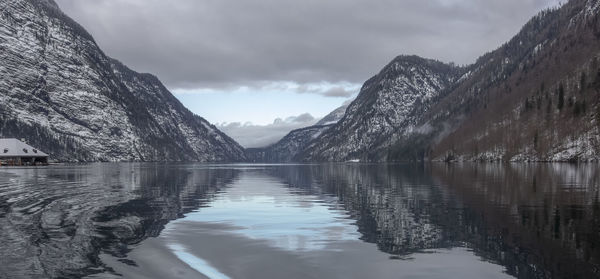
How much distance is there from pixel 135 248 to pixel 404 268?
12070 millimetres

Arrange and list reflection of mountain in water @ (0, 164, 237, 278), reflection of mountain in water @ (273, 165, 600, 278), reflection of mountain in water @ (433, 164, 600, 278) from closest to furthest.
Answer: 1. reflection of mountain in water @ (0, 164, 237, 278)
2. reflection of mountain in water @ (433, 164, 600, 278)
3. reflection of mountain in water @ (273, 165, 600, 278)

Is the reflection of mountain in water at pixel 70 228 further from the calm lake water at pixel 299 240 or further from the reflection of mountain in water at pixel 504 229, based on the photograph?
the reflection of mountain in water at pixel 504 229

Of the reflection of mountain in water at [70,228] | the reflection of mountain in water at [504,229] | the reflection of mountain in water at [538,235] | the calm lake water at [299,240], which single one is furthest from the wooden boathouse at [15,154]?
the reflection of mountain in water at [538,235]

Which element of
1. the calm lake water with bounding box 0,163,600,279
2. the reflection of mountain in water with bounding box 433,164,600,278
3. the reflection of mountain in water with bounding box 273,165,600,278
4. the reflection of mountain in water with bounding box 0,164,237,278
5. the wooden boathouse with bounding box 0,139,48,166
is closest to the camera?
the reflection of mountain in water with bounding box 0,164,237,278

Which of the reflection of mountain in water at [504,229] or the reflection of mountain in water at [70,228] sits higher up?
the reflection of mountain in water at [70,228]

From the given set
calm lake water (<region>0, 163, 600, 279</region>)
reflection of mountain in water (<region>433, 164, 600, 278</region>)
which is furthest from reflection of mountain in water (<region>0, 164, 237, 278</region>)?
reflection of mountain in water (<region>433, 164, 600, 278</region>)

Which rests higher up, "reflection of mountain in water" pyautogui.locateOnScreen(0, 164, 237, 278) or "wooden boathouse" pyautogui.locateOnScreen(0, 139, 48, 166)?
"wooden boathouse" pyautogui.locateOnScreen(0, 139, 48, 166)

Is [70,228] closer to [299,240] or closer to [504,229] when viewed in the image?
[299,240]

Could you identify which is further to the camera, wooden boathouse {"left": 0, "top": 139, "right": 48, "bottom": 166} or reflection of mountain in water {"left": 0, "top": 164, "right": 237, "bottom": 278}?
wooden boathouse {"left": 0, "top": 139, "right": 48, "bottom": 166}

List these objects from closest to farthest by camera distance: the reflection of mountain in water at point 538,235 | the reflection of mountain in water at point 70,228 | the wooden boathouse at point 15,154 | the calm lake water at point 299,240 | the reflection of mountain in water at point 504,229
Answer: the reflection of mountain in water at point 70,228
the calm lake water at point 299,240
the reflection of mountain in water at point 538,235
the reflection of mountain in water at point 504,229
the wooden boathouse at point 15,154

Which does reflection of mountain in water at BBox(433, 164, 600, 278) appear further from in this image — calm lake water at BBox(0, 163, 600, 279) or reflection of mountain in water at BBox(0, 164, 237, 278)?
reflection of mountain in water at BBox(0, 164, 237, 278)

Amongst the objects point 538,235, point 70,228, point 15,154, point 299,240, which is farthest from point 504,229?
point 15,154

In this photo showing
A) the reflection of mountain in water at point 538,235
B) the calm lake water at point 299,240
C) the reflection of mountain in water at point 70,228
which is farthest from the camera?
the reflection of mountain in water at point 538,235

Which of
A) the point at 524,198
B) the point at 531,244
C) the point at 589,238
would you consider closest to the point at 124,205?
the point at 531,244
